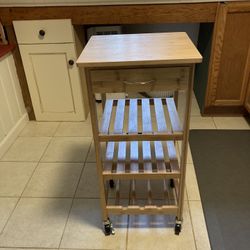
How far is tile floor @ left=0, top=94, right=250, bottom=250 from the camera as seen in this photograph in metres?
1.28

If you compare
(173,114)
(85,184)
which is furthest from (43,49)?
(173,114)

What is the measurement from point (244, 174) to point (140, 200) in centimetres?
69

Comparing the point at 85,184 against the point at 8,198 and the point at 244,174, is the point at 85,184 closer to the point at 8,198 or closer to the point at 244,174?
the point at 8,198

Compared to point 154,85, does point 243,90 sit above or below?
below

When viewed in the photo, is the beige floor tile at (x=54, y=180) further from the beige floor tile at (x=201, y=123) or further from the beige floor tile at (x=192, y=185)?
the beige floor tile at (x=201, y=123)

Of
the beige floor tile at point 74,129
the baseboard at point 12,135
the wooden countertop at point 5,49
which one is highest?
the wooden countertop at point 5,49

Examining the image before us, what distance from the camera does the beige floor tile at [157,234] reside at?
1248mm

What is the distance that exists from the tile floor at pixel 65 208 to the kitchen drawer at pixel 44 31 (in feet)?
2.49

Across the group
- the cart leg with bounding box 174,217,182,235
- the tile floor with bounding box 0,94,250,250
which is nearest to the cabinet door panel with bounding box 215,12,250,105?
the tile floor with bounding box 0,94,250,250

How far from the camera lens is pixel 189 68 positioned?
92 cm

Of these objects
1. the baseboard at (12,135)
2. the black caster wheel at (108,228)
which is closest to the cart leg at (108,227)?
the black caster wheel at (108,228)

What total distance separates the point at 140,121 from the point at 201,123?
42.2 inches

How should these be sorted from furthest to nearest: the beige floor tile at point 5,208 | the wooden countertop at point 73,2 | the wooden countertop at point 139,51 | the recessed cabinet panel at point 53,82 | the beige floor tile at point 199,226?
1. the recessed cabinet panel at point 53,82
2. the wooden countertop at point 73,2
3. the beige floor tile at point 5,208
4. the beige floor tile at point 199,226
5. the wooden countertop at point 139,51

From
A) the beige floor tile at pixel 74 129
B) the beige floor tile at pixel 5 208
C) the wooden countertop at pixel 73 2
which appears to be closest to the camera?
the beige floor tile at pixel 5 208
